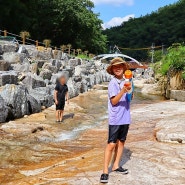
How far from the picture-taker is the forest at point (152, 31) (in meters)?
89.3

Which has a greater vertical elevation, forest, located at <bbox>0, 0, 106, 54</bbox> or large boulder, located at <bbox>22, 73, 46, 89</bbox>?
forest, located at <bbox>0, 0, 106, 54</bbox>

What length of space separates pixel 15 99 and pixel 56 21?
3779 centimetres

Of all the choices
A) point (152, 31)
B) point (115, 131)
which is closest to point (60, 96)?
point (115, 131)

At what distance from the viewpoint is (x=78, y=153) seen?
6758 mm

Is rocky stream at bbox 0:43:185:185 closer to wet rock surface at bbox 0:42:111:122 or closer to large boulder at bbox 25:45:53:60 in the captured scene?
wet rock surface at bbox 0:42:111:122

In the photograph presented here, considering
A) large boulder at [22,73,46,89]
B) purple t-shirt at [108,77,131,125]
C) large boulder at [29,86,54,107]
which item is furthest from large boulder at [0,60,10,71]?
purple t-shirt at [108,77,131,125]

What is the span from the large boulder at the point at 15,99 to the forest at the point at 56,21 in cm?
2772

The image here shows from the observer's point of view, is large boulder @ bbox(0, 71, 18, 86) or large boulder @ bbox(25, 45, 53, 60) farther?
large boulder @ bbox(25, 45, 53, 60)

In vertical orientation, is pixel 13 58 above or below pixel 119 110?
above

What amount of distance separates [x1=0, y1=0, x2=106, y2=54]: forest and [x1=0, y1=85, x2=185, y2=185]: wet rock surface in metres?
29.8

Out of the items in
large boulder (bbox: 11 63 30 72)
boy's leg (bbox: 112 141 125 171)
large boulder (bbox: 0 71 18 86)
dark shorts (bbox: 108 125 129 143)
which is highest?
large boulder (bbox: 11 63 30 72)

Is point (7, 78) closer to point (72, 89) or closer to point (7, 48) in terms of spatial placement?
point (72, 89)

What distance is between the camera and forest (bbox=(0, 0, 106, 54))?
39125 millimetres

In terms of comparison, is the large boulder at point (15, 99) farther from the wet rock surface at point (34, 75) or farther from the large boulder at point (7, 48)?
the large boulder at point (7, 48)
